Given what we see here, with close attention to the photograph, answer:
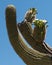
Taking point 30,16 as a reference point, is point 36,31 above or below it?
below

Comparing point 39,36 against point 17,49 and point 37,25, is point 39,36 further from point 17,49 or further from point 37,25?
point 17,49

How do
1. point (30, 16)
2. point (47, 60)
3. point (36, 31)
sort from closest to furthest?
point (47, 60), point (36, 31), point (30, 16)

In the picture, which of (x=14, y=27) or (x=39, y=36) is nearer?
(x=14, y=27)

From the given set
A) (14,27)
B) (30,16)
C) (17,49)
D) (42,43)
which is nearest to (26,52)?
(17,49)

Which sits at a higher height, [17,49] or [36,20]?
[36,20]

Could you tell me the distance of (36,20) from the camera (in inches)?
303

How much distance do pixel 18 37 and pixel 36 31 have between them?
1.01 metres

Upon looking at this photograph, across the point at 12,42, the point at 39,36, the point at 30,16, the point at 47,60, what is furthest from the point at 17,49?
the point at 30,16

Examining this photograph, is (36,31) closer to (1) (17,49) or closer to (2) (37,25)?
(2) (37,25)

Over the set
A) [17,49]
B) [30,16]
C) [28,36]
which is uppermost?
[30,16]

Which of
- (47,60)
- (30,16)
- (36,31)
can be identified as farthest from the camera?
(30,16)

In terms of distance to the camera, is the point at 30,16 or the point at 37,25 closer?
the point at 37,25

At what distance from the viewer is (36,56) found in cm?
658

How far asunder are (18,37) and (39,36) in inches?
42.0
